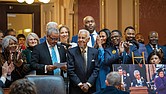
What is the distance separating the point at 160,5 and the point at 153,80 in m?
4.11

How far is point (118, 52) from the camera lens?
556cm

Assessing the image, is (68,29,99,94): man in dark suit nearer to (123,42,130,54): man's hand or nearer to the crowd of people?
the crowd of people

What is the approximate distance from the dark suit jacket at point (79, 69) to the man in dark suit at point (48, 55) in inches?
4.8

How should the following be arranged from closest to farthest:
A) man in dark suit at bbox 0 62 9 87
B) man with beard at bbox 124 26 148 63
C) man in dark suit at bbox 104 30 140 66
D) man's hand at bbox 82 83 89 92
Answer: man in dark suit at bbox 0 62 9 87 < man's hand at bbox 82 83 89 92 < man in dark suit at bbox 104 30 140 66 < man with beard at bbox 124 26 148 63

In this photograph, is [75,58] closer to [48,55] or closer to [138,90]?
[48,55]

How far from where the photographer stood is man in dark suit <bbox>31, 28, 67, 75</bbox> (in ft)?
17.7

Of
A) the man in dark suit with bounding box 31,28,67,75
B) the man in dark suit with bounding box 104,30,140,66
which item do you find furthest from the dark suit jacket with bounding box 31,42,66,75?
the man in dark suit with bounding box 104,30,140,66

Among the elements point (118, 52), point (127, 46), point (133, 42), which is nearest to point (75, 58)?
point (118, 52)

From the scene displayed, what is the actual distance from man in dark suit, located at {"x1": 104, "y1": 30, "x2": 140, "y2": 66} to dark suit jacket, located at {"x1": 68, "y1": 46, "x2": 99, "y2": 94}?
0.17 metres

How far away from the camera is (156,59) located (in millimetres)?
5699

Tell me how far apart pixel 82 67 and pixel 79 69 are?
0.15ft

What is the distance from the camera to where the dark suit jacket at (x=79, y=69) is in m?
5.37

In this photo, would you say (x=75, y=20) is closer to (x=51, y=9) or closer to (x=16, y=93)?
(x=51, y=9)

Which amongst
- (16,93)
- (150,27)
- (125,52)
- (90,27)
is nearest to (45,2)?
(150,27)
